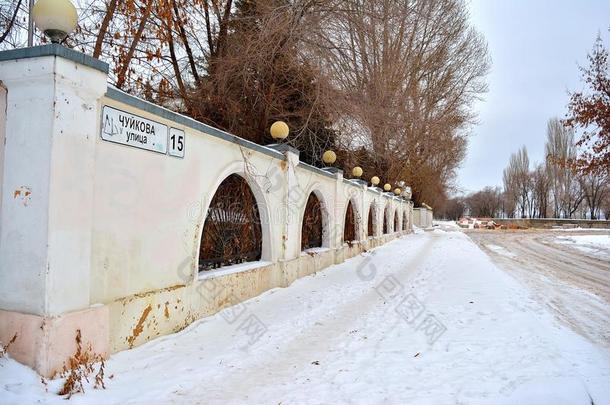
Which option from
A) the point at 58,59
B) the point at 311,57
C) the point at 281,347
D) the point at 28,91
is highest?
the point at 311,57

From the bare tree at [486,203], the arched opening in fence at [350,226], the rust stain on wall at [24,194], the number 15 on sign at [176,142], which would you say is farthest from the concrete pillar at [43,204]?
the bare tree at [486,203]

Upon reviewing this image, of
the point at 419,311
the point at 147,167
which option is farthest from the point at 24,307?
the point at 419,311

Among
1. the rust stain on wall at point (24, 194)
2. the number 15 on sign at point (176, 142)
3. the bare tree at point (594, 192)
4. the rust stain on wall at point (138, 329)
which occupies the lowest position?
the rust stain on wall at point (138, 329)

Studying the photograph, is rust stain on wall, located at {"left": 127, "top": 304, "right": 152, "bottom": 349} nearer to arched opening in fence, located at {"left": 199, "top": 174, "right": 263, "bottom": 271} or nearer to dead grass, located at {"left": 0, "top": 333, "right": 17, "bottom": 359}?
dead grass, located at {"left": 0, "top": 333, "right": 17, "bottom": 359}

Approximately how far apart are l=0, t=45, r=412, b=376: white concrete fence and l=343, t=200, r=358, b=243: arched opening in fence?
7794mm

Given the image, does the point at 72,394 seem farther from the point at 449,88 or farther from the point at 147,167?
the point at 449,88

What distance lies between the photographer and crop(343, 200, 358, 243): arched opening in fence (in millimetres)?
13141

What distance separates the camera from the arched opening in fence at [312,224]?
387 inches

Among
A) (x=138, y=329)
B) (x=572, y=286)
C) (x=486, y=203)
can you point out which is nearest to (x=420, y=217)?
(x=572, y=286)

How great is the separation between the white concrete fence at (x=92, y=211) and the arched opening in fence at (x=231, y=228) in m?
0.50

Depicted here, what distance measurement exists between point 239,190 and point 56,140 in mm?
3551

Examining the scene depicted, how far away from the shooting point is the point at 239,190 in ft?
Result: 22.1

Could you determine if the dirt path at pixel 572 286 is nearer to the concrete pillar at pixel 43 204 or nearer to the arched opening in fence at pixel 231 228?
the arched opening in fence at pixel 231 228

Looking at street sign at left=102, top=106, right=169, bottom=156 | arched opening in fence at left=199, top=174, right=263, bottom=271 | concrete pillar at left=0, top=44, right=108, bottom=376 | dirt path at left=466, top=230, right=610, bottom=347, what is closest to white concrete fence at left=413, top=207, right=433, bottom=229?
dirt path at left=466, top=230, right=610, bottom=347
